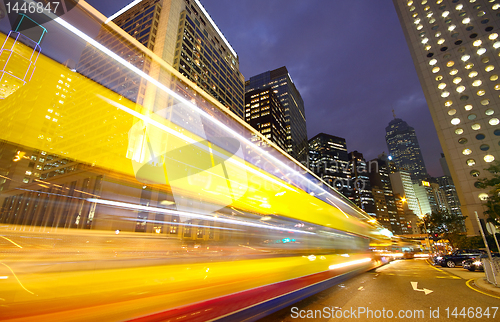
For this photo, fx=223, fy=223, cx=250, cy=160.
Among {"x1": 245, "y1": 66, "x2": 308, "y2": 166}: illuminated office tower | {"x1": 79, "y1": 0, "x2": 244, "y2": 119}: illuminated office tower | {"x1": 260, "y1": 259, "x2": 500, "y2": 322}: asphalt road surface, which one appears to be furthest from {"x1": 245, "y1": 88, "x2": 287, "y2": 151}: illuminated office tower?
{"x1": 260, "y1": 259, "x2": 500, "y2": 322}: asphalt road surface

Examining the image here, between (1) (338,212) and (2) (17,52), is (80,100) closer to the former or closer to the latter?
(2) (17,52)

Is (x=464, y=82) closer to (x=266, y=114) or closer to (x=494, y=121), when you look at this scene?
(x=494, y=121)

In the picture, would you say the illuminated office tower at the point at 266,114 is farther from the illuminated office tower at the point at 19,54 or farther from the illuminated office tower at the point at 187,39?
the illuminated office tower at the point at 19,54

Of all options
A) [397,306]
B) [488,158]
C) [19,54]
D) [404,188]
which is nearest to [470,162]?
[488,158]

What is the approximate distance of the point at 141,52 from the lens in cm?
315

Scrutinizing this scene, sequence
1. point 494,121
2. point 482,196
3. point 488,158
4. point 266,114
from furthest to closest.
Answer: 1. point 266,114
2. point 494,121
3. point 488,158
4. point 482,196

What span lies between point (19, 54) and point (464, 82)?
50745mm

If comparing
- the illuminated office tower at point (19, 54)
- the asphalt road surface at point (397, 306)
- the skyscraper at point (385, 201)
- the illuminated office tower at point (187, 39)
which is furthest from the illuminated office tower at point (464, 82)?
the skyscraper at point (385, 201)

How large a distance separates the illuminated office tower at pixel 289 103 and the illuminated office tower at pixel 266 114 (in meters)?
11.4

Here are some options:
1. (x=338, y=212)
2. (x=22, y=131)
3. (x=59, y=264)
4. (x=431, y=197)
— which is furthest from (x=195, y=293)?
(x=431, y=197)

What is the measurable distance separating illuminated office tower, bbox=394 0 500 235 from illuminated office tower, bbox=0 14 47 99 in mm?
43734

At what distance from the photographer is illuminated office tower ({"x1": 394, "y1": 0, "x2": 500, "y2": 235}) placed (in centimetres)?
3216

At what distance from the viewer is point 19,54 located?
2.34 metres

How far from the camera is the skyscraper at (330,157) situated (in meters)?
131
